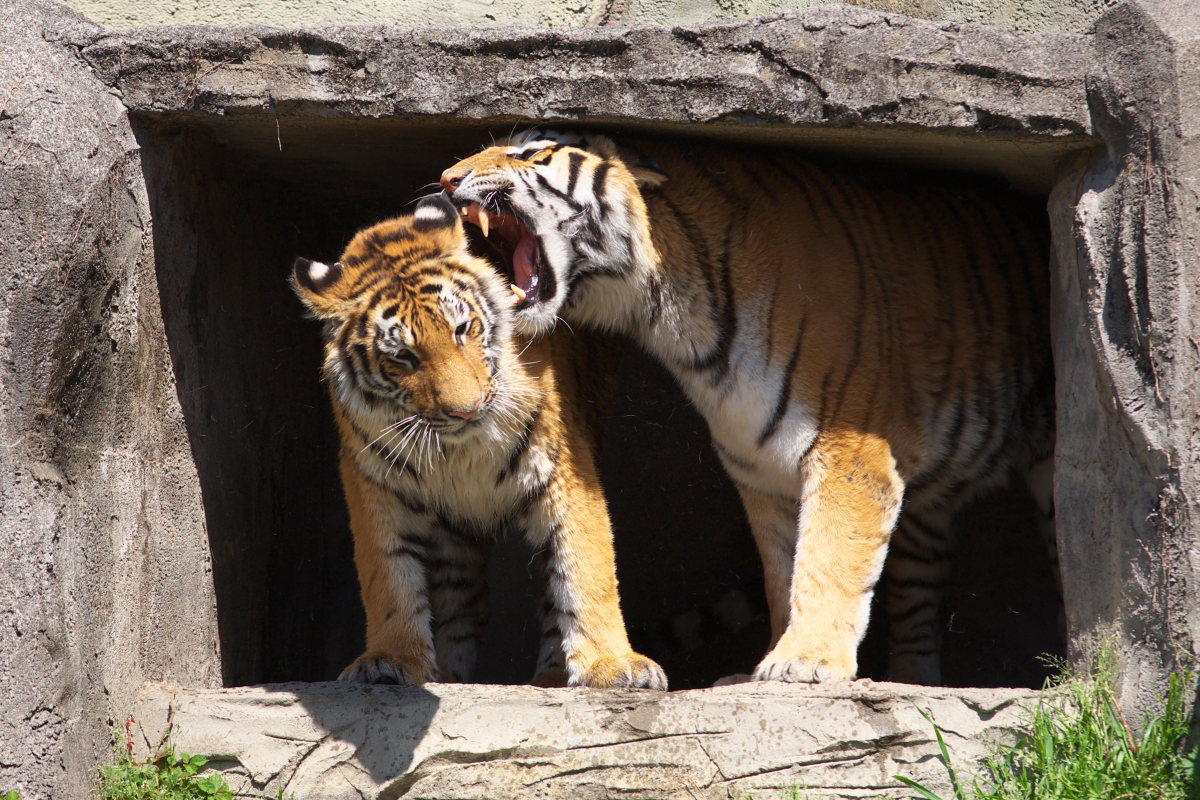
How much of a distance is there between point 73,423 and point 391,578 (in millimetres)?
847

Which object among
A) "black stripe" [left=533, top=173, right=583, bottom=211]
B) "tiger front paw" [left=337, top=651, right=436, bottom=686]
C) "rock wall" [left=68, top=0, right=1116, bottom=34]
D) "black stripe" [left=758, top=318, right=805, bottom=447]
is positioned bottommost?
"tiger front paw" [left=337, top=651, right=436, bottom=686]

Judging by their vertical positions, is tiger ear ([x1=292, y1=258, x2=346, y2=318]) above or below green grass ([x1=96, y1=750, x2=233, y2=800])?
above

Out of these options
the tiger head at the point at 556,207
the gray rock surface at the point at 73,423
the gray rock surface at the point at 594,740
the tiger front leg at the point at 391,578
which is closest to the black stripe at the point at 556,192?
the tiger head at the point at 556,207

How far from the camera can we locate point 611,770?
2.82 meters

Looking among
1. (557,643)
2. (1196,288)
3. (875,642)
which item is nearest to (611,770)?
(557,643)

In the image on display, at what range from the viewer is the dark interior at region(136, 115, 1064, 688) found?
3.38 meters

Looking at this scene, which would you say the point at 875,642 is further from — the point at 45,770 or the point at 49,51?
the point at 49,51

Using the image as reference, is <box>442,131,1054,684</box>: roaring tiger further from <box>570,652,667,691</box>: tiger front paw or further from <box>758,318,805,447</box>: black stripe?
<box>570,652,667,691</box>: tiger front paw

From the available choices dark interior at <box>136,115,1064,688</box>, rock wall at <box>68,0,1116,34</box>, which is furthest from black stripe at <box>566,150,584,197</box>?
rock wall at <box>68,0,1116,34</box>

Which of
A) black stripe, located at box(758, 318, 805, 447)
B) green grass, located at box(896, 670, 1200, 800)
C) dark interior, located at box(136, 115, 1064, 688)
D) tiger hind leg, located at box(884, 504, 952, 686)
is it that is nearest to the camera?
green grass, located at box(896, 670, 1200, 800)

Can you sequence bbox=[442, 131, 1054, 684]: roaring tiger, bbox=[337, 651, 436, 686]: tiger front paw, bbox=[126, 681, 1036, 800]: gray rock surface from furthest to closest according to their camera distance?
bbox=[442, 131, 1054, 684]: roaring tiger → bbox=[337, 651, 436, 686]: tiger front paw → bbox=[126, 681, 1036, 800]: gray rock surface

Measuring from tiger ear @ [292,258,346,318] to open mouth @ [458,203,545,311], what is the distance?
387 mm

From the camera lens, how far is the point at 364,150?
3.58 meters

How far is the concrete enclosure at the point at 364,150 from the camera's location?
8.89 ft
